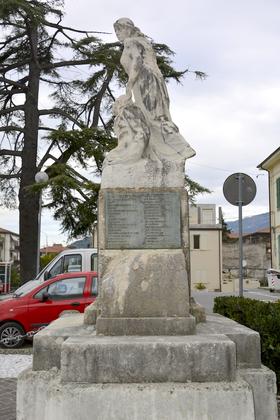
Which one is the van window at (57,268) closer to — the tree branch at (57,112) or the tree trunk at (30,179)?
the tree trunk at (30,179)

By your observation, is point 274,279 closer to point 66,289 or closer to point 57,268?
point 57,268

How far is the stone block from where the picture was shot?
3.92 m

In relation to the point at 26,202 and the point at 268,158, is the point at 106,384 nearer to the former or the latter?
the point at 26,202

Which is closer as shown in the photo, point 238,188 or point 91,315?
point 91,315

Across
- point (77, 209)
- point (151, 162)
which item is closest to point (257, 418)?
point (151, 162)

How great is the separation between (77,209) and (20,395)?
43.0ft

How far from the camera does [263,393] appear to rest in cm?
427

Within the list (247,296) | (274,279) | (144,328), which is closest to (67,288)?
(144,328)

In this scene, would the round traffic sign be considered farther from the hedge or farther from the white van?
the white van

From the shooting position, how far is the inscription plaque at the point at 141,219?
4.81 metres

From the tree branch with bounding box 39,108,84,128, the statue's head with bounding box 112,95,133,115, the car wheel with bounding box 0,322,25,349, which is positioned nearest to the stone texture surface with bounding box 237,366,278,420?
the statue's head with bounding box 112,95,133,115

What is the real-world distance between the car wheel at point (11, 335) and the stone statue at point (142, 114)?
24.4ft

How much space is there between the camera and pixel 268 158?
33156 millimetres

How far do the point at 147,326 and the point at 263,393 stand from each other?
43.3 inches
